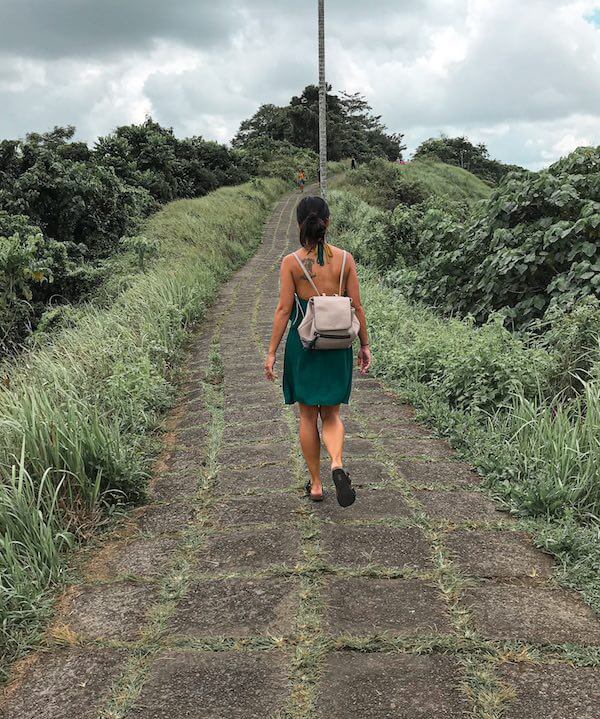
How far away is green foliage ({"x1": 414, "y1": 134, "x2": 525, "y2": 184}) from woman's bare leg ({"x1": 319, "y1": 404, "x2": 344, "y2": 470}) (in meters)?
53.1

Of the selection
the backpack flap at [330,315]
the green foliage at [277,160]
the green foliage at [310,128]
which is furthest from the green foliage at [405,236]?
the green foliage at [310,128]

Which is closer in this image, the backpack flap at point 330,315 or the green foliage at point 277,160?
the backpack flap at point 330,315

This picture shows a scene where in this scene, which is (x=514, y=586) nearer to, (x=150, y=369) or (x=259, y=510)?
(x=259, y=510)

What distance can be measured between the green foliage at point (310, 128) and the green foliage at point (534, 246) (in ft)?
133

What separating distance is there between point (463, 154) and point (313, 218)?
2259 inches

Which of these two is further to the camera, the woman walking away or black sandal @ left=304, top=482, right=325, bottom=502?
black sandal @ left=304, top=482, right=325, bottom=502

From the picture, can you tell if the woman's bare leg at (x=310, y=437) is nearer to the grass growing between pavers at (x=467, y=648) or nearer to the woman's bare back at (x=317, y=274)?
the woman's bare back at (x=317, y=274)

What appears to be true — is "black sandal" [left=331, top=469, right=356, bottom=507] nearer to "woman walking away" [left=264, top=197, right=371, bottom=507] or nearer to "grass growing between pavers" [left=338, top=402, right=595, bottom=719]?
"woman walking away" [left=264, top=197, right=371, bottom=507]

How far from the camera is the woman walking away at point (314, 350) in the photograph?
3143mm

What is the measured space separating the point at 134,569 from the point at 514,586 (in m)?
1.71

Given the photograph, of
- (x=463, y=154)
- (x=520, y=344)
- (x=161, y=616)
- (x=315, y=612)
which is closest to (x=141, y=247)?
(x=520, y=344)

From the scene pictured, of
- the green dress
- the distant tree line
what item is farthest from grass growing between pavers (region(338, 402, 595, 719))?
the distant tree line

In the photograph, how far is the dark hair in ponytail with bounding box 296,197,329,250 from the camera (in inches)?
119

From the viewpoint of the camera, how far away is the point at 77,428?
336cm
